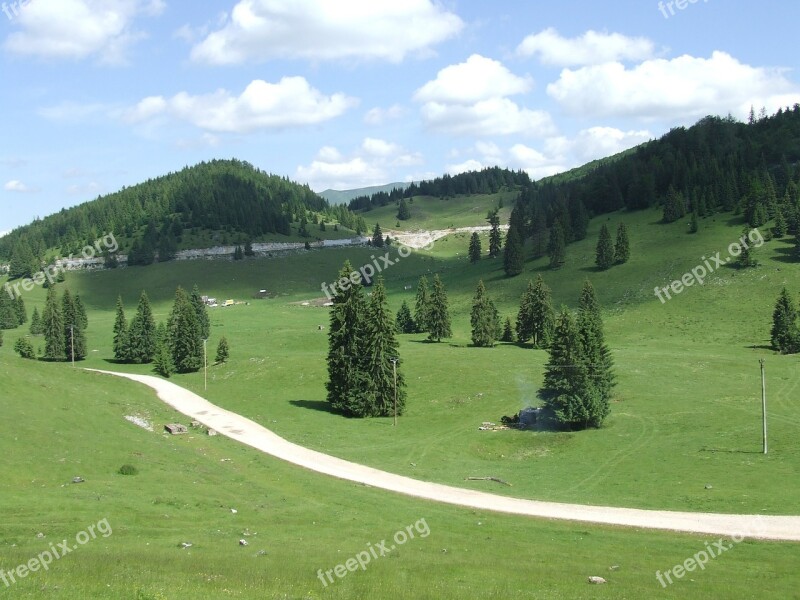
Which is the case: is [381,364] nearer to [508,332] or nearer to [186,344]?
[186,344]

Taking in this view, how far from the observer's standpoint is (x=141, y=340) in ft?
374

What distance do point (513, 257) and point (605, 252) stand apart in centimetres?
2361

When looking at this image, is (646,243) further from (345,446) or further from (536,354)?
(345,446)

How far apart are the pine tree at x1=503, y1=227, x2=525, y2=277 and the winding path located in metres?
116

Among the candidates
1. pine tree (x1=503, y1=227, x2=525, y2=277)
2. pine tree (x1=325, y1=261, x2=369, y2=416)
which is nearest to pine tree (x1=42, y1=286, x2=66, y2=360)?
pine tree (x1=325, y1=261, x2=369, y2=416)

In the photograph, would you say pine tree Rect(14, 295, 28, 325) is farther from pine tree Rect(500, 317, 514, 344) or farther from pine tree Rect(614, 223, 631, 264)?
pine tree Rect(614, 223, 631, 264)

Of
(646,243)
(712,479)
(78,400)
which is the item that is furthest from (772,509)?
(646,243)

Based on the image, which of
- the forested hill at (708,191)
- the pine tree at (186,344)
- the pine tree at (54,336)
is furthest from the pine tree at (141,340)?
the forested hill at (708,191)

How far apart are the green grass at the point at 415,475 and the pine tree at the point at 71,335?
14.9 meters

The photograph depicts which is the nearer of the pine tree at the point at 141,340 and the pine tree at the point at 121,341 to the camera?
the pine tree at the point at 141,340

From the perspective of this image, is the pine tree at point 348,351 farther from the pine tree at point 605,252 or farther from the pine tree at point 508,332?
the pine tree at point 605,252

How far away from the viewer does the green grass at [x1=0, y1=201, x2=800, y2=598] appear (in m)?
24.5

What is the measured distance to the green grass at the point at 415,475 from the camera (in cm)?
2452

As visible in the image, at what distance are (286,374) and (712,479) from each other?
59.5 meters
